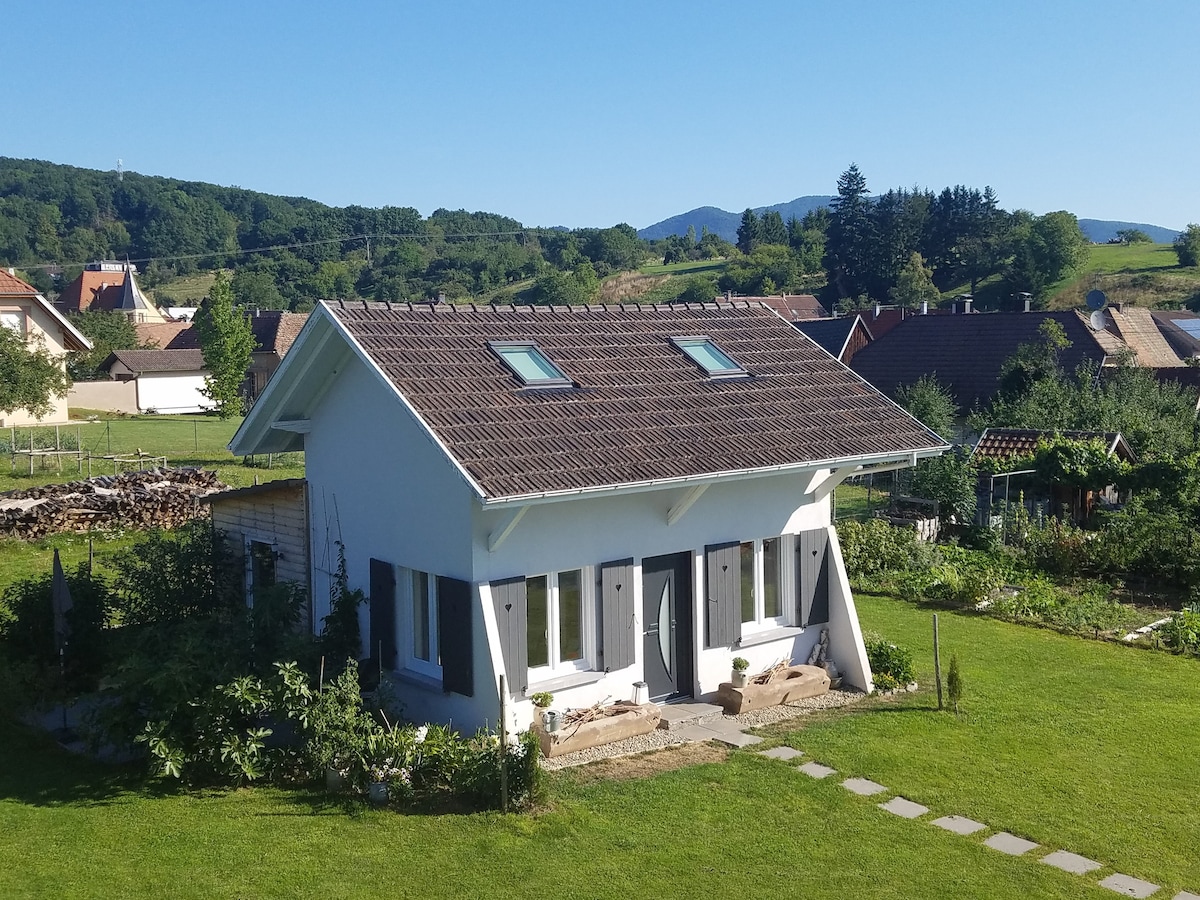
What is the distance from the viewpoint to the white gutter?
10.8 m

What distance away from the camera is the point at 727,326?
16.5 m

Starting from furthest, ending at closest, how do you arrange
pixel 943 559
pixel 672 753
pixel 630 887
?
1. pixel 943 559
2. pixel 672 753
3. pixel 630 887

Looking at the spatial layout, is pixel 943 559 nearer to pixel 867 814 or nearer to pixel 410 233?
pixel 867 814

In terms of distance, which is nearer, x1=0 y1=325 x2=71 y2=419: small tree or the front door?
the front door

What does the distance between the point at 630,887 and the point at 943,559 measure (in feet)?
48.8

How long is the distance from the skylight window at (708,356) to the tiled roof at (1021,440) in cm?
1292

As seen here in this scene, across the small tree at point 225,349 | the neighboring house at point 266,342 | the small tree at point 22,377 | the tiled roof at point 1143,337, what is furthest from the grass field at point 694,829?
the neighboring house at point 266,342

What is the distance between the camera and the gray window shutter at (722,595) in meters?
13.4

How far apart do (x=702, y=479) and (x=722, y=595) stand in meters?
1.99

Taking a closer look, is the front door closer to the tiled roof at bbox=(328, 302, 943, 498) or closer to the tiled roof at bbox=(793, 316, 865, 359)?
the tiled roof at bbox=(328, 302, 943, 498)

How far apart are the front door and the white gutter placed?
4.21 ft

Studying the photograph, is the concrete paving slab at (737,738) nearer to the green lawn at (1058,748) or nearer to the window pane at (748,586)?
the green lawn at (1058,748)

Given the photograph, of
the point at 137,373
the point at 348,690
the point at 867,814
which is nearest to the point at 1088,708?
the point at 867,814

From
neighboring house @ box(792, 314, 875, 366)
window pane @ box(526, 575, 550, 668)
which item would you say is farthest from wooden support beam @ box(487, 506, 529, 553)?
neighboring house @ box(792, 314, 875, 366)
